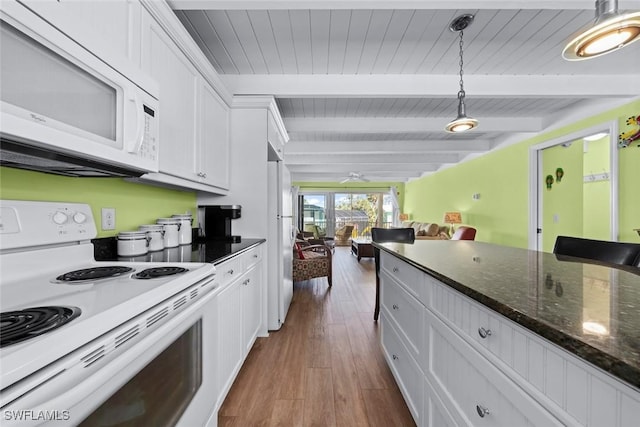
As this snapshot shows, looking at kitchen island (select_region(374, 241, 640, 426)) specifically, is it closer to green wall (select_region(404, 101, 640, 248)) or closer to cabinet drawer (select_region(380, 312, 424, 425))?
cabinet drawer (select_region(380, 312, 424, 425))

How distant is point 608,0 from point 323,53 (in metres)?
1.68

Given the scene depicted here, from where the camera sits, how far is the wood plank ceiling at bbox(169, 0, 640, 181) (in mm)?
1819

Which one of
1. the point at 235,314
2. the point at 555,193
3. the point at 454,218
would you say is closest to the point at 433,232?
the point at 454,218

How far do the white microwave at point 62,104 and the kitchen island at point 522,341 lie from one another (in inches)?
52.5

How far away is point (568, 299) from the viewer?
2.45 ft

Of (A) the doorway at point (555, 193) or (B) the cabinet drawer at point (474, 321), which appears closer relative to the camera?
(B) the cabinet drawer at point (474, 321)

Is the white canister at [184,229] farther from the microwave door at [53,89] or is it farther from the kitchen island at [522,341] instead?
the kitchen island at [522,341]

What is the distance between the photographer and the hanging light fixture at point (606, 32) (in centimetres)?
117

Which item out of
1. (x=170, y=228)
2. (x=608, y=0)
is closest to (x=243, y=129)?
(x=170, y=228)

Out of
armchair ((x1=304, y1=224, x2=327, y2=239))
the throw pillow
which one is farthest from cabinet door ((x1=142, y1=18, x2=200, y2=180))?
armchair ((x1=304, y1=224, x2=327, y2=239))

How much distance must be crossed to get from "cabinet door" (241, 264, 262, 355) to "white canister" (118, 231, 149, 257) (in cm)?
66

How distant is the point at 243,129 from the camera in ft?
8.43

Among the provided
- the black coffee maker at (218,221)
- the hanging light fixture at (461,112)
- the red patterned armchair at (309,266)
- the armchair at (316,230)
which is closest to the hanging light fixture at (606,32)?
the hanging light fixture at (461,112)

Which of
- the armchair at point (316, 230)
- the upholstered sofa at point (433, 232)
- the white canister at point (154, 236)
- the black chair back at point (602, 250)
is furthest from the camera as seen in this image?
the armchair at point (316, 230)
